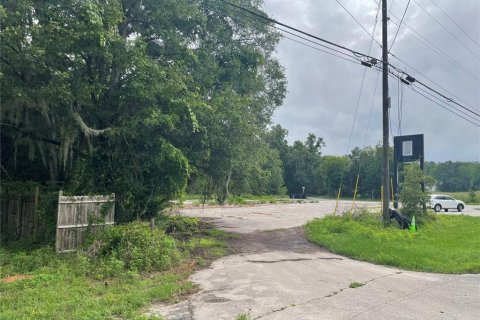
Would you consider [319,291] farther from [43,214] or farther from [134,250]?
[43,214]

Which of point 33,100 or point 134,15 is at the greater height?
point 134,15

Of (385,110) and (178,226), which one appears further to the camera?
(385,110)

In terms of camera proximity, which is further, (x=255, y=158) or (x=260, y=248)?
(x=255, y=158)

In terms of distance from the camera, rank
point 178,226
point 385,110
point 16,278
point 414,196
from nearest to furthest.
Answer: point 16,278 < point 178,226 < point 385,110 < point 414,196

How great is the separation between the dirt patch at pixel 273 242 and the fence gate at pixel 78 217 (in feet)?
13.1

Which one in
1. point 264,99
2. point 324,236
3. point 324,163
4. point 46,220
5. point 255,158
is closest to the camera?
point 46,220

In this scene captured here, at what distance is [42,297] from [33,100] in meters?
5.33

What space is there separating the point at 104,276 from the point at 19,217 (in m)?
5.86

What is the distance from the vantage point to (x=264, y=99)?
20812 mm

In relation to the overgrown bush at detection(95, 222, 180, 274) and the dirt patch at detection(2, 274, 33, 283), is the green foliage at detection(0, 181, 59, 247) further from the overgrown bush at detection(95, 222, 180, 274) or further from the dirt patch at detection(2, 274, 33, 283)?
the dirt patch at detection(2, 274, 33, 283)

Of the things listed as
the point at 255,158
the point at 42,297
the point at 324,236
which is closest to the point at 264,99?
the point at 255,158

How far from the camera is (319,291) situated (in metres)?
7.61

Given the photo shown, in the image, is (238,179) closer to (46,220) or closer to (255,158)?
(255,158)

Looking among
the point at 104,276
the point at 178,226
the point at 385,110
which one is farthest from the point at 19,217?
the point at 385,110
